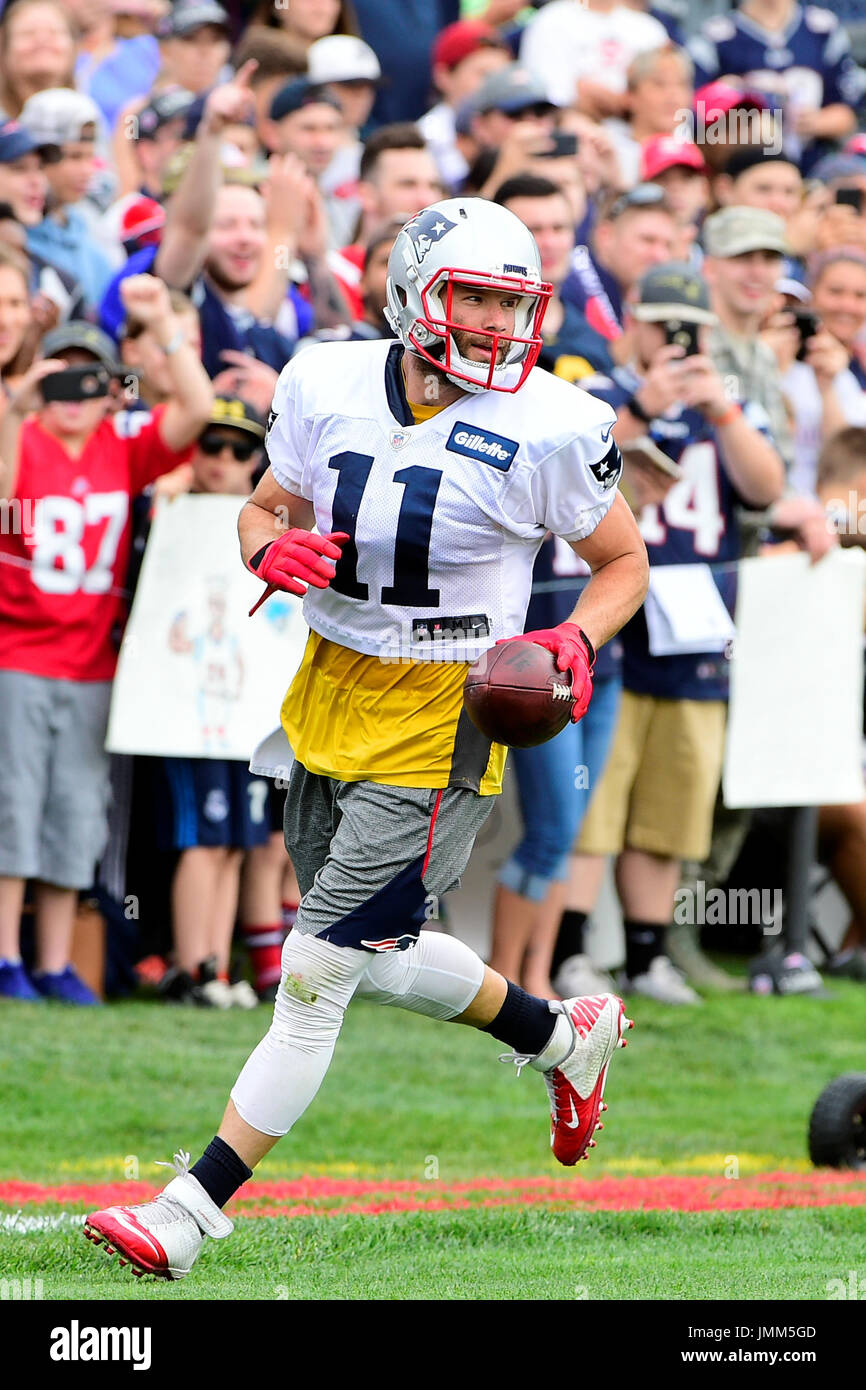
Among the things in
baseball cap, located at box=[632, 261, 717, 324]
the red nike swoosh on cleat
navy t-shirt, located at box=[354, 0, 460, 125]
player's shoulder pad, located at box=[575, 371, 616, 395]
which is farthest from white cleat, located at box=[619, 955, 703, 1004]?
navy t-shirt, located at box=[354, 0, 460, 125]

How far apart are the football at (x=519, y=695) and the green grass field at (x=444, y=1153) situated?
1178mm

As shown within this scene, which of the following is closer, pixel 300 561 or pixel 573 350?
pixel 300 561

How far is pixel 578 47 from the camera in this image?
12227 mm

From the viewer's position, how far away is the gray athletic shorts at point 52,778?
7.78m

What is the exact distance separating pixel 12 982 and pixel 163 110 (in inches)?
164

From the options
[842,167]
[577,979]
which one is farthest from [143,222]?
[842,167]

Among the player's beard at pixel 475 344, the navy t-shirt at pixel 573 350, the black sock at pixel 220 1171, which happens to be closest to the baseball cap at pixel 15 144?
the navy t-shirt at pixel 573 350

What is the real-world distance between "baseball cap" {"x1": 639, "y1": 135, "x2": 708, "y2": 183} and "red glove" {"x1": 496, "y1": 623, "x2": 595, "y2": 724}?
21.2ft

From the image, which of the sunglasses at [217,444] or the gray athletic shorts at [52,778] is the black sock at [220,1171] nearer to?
the gray athletic shorts at [52,778]

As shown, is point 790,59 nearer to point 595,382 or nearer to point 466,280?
point 595,382

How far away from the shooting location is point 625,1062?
7961mm

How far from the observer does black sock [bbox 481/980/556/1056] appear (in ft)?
16.7

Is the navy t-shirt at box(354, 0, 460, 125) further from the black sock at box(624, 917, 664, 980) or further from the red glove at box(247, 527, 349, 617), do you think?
the red glove at box(247, 527, 349, 617)

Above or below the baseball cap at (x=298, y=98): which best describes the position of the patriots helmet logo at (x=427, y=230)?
above
